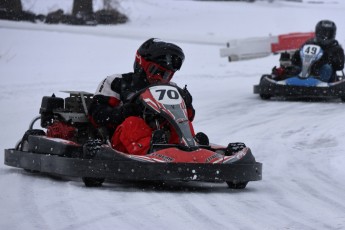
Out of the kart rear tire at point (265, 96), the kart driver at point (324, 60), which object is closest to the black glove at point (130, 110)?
the kart driver at point (324, 60)

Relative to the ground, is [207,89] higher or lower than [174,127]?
lower

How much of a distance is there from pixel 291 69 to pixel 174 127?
28.6 ft

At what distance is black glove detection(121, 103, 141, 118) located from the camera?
823 centimetres

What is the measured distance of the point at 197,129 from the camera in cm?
1259

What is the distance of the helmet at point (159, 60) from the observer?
842 cm

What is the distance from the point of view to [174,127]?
25.9 feet

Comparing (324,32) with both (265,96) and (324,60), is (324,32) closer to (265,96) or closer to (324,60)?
(324,60)

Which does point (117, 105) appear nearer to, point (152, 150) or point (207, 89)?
point (152, 150)

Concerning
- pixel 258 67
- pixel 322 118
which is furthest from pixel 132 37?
pixel 322 118

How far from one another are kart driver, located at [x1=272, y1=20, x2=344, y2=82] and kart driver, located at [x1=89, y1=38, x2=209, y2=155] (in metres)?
7.78

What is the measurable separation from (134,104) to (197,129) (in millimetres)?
4433

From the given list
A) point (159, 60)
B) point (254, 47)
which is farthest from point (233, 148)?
point (254, 47)

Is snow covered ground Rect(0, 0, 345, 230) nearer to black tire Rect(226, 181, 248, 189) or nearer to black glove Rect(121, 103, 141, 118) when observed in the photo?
black tire Rect(226, 181, 248, 189)

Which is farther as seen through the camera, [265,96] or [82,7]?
[82,7]
